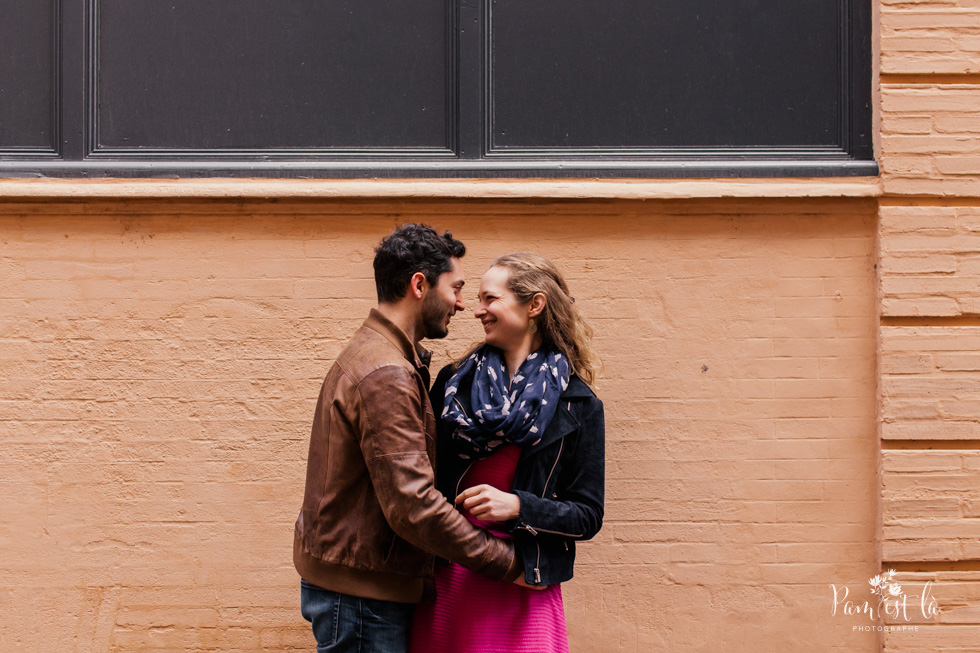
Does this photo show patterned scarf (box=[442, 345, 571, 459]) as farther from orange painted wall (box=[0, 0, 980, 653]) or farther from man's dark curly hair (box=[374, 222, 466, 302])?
orange painted wall (box=[0, 0, 980, 653])

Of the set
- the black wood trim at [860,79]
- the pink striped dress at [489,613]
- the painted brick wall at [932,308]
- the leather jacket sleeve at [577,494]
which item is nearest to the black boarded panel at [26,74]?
the pink striped dress at [489,613]

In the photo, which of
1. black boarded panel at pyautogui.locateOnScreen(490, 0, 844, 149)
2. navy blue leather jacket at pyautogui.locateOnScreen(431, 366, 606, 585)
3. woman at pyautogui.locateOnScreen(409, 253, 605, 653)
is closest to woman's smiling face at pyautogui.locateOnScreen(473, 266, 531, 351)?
woman at pyautogui.locateOnScreen(409, 253, 605, 653)

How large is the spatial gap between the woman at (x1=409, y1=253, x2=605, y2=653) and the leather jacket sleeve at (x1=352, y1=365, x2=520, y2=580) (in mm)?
121

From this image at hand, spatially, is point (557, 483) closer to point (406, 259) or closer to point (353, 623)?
point (353, 623)

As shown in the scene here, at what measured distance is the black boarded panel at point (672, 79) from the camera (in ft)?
13.6

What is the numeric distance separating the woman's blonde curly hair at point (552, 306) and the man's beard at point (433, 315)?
28 cm

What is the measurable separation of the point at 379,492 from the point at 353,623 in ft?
1.57

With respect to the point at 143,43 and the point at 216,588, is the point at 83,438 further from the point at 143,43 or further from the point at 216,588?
the point at 143,43

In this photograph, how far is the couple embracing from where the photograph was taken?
2656 mm

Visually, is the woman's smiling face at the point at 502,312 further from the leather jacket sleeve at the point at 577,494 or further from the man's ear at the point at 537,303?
the leather jacket sleeve at the point at 577,494

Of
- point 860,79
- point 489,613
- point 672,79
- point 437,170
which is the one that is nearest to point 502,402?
point 489,613

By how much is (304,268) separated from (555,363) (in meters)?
1.57

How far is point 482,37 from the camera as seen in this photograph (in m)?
4.13

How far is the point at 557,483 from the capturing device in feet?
9.57
